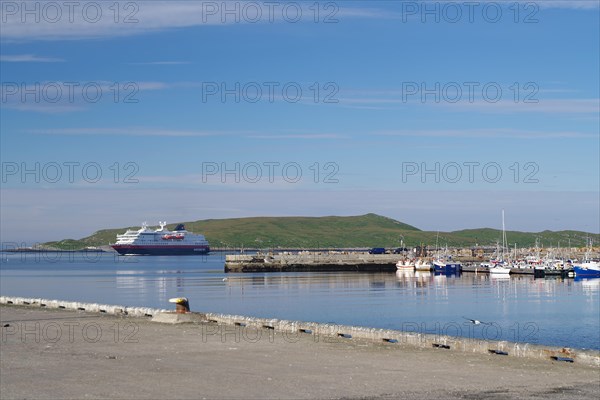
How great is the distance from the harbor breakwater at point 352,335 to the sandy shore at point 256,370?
338 mm

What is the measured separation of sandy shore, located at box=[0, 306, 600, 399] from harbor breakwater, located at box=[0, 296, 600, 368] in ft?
1.11

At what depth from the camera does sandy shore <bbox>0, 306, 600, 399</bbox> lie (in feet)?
47.0

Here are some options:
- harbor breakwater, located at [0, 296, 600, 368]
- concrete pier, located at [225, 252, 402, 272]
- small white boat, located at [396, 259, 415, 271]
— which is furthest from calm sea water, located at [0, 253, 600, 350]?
small white boat, located at [396, 259, 415, 271]

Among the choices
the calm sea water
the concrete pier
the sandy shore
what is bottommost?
the calm sea water

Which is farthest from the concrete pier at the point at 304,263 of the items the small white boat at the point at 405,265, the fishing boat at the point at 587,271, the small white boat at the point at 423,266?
the fishing boat at the point at 587,271

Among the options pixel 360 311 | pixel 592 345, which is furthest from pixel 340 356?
pixel 360 311

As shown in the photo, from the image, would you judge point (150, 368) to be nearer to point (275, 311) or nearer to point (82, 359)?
point (82, 359)

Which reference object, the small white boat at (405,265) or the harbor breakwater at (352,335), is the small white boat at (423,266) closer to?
the small white boat at (405,265)

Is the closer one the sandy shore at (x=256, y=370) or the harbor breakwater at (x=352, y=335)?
the sandy shore at (x=256, y=370)

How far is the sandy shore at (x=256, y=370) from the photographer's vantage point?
14.3 m

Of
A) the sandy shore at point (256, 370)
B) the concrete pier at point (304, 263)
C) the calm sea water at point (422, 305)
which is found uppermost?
the sandy shore at point (256, 370)

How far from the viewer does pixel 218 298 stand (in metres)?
68.7

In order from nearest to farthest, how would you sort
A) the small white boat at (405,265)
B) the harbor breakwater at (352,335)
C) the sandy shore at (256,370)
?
the sandy shore at (256,370) < the harbor breakwater at (352,335) < the small white boat at (405,265)

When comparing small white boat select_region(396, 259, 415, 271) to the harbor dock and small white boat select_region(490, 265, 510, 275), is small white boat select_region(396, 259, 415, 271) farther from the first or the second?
small white boat select_region(490, 265, 510, 275)
